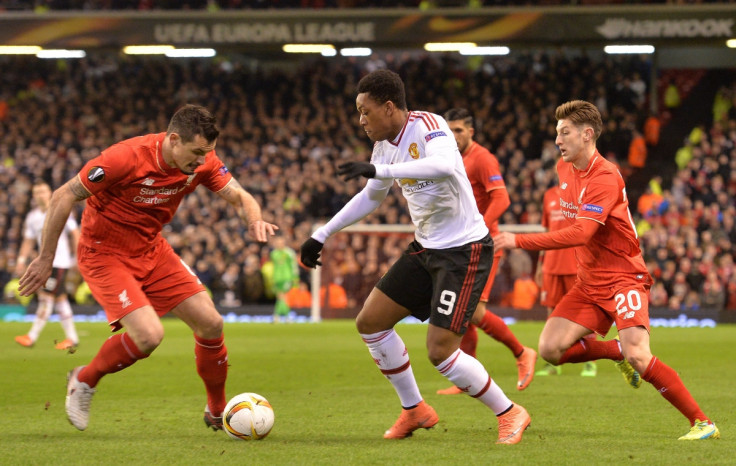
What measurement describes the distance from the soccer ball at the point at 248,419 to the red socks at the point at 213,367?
0.31m

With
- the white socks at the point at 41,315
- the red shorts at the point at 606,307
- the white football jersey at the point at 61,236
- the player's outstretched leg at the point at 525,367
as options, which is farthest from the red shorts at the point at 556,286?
the white socks at the point at 41,315

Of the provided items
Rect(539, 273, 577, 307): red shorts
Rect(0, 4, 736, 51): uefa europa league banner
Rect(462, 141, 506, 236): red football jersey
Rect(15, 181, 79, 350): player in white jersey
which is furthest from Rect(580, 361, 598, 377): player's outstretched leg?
Rect(0, 4, 736, 51): uefa europa league banner

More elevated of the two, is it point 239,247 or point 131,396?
point 131,396

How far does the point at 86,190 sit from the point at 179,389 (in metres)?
3.68

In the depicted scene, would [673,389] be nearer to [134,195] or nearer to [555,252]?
[134,195]

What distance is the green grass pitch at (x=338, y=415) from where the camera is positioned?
229 inches

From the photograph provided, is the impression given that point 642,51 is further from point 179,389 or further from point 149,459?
point 149,459

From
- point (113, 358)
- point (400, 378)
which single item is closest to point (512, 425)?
point (400, 378)

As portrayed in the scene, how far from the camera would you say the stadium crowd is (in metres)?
20.5

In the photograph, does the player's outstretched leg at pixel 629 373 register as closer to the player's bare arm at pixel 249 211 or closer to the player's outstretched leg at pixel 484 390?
the player's outstretched leg at pixel 484 390

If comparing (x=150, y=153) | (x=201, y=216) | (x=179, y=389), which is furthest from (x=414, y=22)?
(x=150, y=153)

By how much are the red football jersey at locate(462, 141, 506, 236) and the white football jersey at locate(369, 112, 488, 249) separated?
2883 millimetres

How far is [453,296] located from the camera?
606 centimetres

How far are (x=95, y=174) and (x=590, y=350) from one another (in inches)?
144
